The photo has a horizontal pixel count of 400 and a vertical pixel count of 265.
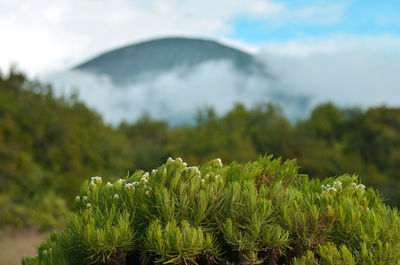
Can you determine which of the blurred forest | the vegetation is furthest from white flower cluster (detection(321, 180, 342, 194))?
the vegetation

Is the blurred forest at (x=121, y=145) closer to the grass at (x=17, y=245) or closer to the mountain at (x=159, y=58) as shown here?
the grass at (x=17, y=245)

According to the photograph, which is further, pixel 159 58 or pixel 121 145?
pixel 159 58

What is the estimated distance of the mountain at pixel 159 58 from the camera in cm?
14712

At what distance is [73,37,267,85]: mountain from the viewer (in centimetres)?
14712

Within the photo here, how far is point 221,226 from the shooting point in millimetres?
3170

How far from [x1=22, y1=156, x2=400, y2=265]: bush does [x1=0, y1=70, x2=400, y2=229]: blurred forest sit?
5.81m

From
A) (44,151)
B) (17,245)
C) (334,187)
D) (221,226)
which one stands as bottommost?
(17,245)

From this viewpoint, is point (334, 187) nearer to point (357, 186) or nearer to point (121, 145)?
point (357, 186)

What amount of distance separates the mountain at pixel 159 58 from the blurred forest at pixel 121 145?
9294cm

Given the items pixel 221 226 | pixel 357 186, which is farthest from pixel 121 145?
pixel 221 226

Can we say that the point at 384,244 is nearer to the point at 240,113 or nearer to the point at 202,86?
the point at 240,113

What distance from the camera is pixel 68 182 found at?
26906 mm

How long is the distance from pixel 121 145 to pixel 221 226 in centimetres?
3207

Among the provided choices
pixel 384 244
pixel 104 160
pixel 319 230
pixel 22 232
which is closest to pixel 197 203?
pixel 319 230
